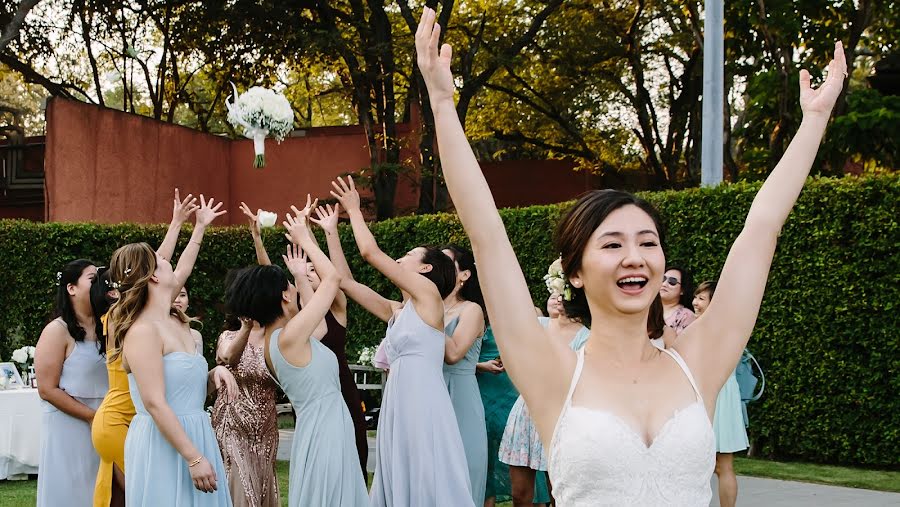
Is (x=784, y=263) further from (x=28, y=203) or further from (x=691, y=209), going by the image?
(x=28, y=203)

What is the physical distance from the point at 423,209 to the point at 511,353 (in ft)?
56.8

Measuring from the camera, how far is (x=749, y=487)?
9070 mm

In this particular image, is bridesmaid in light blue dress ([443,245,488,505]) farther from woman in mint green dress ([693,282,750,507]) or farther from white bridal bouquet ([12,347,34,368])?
white bridal bouquet ([12,347,34,368])

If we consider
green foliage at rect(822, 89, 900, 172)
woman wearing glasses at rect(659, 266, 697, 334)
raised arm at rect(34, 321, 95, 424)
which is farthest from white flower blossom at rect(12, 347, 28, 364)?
green foliage at rect(822, 89, 900, 172)

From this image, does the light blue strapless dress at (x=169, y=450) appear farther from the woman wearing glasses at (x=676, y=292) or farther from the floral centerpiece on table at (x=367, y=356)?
the floral centerpiece on table at (x=367, y=356)

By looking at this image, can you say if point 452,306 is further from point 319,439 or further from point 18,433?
point 18,433

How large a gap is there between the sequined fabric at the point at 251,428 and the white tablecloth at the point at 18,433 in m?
4.64

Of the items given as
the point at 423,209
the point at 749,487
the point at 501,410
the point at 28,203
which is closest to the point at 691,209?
the point at 749,487

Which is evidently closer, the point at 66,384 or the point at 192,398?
the point at 192,398

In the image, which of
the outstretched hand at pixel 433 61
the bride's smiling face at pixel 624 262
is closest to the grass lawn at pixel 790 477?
the bride's smiling face at pixel 624 262

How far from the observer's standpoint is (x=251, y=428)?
6555 millimetres

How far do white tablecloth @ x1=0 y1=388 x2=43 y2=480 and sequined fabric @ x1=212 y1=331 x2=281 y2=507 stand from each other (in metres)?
4.64

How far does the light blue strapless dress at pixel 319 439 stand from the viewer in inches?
229

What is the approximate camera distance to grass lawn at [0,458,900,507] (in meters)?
9.22
